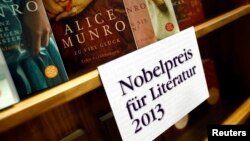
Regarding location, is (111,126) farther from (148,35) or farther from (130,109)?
(148,35)

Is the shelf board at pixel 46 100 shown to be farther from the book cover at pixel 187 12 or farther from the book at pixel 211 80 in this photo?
the book at pixel 211 80

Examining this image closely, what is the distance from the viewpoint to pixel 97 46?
65 cm

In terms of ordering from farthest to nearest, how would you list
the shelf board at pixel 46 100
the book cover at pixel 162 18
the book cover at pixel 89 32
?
the book cover at pixel 162 18 → the book cover at pixel 89 32 → the shelf board at pixel 46 100

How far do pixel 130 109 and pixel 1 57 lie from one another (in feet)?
1.03

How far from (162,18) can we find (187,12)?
0.15m

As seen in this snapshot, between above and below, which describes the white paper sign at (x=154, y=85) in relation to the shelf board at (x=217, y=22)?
below

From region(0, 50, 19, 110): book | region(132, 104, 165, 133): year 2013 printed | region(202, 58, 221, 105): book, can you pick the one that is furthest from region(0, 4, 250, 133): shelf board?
region(202, 58, 221, 105): book

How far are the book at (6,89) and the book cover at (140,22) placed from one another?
13.6 inches

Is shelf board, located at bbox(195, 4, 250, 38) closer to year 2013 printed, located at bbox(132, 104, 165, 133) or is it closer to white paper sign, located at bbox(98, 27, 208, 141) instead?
white paper sign, located at bbox(98, 27, 208, 141)

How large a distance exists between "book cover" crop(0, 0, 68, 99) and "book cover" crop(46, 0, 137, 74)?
0.07 meters

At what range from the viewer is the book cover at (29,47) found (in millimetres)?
509

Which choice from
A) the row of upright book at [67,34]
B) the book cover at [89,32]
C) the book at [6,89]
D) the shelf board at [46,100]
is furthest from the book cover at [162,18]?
the book at [6,89]

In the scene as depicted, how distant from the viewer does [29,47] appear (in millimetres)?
530

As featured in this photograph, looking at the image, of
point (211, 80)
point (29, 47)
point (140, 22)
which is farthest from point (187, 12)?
point (29, 47)
